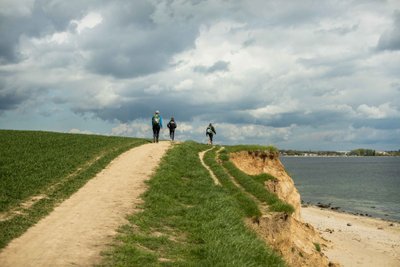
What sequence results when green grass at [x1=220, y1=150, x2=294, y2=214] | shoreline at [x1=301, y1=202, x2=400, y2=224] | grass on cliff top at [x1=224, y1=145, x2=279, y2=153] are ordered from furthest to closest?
shoreline at [x1=301, y1=202, x2=400, y2=224] < grass on cliff top at [x1=224, y1=145, x2=279, y2=153] < green grass at [x1=220, y1=150, x2=294, y2=214]

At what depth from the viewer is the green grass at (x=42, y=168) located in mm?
15523

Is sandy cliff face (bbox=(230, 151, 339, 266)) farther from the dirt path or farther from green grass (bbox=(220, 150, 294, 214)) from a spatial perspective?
the dirt path

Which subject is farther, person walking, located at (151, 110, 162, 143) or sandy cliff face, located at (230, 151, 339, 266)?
person walking, located at (151, 110, 162, 143)

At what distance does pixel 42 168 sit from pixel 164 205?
9.19 m

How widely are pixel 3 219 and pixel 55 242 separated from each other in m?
3.30

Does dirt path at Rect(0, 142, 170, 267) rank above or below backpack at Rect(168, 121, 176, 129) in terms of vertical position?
below

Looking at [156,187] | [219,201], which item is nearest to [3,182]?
[156,187]

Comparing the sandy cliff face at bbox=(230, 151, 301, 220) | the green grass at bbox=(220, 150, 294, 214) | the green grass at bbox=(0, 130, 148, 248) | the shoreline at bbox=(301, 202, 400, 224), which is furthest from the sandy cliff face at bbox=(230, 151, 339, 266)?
the shoreline at bbox=(301, 202, 400, 224)

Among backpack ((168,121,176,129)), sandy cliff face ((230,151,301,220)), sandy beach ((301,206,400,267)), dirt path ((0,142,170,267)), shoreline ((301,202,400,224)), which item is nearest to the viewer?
dirt path ((0,142,170,267))

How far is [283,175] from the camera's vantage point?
4206 cm

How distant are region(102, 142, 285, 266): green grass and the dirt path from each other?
2.02 feet

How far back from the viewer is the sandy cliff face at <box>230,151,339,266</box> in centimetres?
1973

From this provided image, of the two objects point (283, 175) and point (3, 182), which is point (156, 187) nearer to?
point (3, 182)

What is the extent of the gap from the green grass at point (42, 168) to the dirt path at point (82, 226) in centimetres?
52
